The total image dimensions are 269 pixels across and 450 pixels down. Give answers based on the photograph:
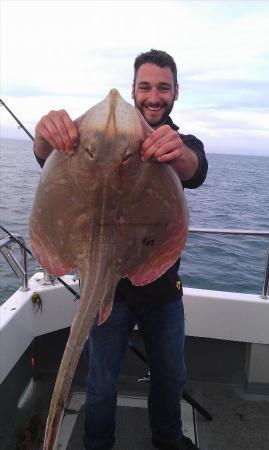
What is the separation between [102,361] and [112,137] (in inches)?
64.5


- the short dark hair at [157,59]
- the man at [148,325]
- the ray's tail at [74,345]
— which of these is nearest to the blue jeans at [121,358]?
the man at [148,325]

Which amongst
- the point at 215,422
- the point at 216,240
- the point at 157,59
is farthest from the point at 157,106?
the point at 216,240

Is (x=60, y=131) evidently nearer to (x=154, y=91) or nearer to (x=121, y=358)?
(x=154, y=91)

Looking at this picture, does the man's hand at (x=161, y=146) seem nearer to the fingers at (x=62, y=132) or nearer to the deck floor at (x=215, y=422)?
the fingers at (x=62, y=132)

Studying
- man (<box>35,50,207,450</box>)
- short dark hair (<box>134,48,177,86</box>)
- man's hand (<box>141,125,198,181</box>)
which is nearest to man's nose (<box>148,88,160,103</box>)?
man (<box>35,50,207,450</box>)

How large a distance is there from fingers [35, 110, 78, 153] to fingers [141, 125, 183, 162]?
275 mm

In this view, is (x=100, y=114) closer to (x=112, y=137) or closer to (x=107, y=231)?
(x=112, y=137)

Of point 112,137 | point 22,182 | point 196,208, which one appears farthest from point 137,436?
point 22,182

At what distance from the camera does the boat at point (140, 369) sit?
3.34 meters

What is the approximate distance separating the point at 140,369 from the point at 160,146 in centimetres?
302

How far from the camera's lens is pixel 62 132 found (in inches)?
62.6

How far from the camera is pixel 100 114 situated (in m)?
1.55

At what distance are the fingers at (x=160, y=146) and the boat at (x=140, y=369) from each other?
198cm

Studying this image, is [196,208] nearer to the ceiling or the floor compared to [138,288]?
nearer to the floor
